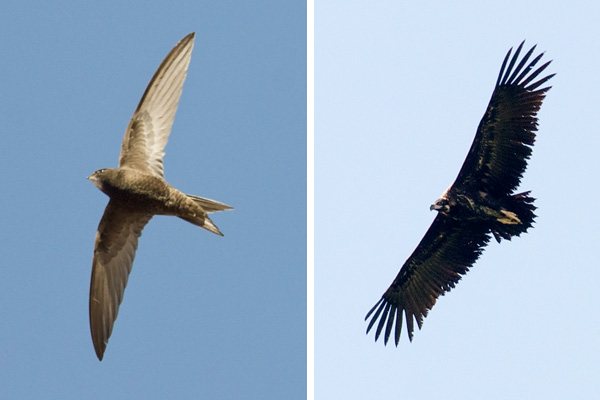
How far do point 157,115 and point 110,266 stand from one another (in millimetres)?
2172

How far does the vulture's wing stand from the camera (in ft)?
46.3

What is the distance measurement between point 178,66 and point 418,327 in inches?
239

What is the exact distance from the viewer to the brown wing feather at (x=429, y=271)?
1591cm

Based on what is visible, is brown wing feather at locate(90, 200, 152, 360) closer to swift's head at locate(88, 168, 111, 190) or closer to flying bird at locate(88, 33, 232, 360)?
flying bird at locate(88, 33, 232, 360)

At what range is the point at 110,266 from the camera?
44.9 ft

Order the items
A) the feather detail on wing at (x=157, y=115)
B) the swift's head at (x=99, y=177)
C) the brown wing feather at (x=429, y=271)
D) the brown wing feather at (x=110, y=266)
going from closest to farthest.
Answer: the swift's head at (x=99, y=177) → the feather detail on wing at (x=157, y=115) → the brown wing feather at (x=110, y=266) → the brown wing feather at (x=429, y=271)

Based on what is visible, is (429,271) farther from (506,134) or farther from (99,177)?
(99,177)

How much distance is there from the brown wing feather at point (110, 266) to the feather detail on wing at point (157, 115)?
0.76 meters

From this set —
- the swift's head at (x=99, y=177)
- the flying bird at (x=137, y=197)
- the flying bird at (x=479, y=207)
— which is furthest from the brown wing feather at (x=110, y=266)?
the flying bird at (x=479, y=207)

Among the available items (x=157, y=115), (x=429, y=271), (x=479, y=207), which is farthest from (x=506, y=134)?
(x=157, y=115)

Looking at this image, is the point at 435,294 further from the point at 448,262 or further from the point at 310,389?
the point at 310,389

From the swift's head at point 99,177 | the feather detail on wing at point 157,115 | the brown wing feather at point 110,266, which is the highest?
the feather detail on wing at point 157,115

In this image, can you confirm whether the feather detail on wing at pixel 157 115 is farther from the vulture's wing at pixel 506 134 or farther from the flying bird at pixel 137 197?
the vulture's wing at pixel 506 134

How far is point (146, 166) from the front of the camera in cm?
1296
